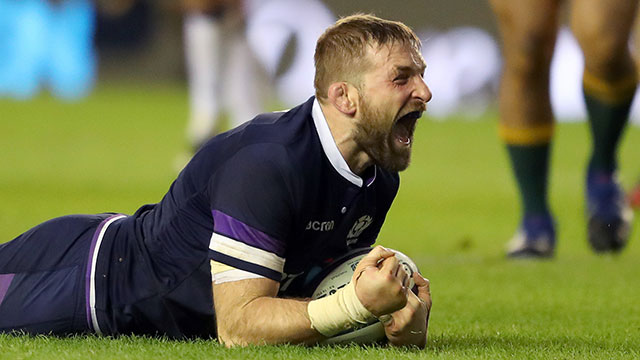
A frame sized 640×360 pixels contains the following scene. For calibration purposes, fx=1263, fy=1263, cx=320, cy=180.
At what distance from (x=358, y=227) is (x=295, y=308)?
405mm

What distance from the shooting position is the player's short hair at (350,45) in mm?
3244

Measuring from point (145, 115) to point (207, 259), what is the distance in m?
12.2

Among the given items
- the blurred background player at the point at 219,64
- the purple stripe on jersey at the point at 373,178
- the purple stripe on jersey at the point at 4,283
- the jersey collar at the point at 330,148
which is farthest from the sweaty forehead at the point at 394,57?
the blurred background player at the point at 219,64

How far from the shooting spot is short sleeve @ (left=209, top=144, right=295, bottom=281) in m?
3.13

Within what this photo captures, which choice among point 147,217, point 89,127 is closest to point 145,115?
point 89,127

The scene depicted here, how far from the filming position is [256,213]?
313cm

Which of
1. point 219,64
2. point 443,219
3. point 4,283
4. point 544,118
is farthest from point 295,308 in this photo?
point 219,64

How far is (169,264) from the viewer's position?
3.43m

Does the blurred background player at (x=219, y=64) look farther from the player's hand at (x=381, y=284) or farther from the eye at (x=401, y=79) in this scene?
the player's hand at (x=381, y=284)

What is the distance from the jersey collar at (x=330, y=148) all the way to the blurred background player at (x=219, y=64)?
6.34 meters

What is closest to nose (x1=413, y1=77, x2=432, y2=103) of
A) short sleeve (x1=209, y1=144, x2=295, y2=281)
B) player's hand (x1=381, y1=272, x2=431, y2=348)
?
short sleeve (x1=209, y1=144, x2=295, y2=281)

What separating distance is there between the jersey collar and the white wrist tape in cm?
33

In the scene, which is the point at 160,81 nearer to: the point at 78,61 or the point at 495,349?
the point at 78,61

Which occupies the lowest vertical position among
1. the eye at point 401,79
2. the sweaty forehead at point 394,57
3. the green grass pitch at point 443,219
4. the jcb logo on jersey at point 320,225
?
the green grass pitch at point 443,219
